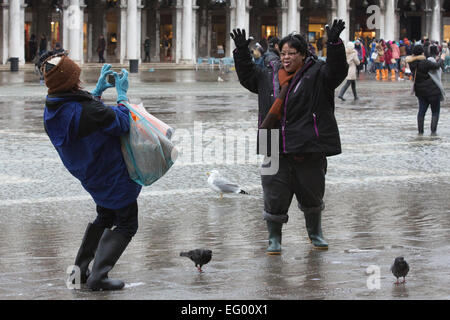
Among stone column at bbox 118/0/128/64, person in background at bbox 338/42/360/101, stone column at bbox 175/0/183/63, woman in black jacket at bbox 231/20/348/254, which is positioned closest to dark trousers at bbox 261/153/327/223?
woman in black jacket at bbox 231/20/348/254

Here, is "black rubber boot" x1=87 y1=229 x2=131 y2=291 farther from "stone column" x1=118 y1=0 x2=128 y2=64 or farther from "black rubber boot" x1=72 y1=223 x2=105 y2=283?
"stone column" x1=118 y1=0 x2=128 y2=64

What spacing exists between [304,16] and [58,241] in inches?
2409

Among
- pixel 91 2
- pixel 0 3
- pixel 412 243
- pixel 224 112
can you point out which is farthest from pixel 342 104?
pixel 91 2

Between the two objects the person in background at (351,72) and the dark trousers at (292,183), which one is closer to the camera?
the dark trousers at (292,183)

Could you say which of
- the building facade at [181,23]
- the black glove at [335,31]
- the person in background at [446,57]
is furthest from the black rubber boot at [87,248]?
the person in background at [446,57]

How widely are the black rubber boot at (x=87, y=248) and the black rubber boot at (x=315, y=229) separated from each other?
1703 mm

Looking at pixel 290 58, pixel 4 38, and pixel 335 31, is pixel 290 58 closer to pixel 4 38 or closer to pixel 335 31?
pixel 335 31

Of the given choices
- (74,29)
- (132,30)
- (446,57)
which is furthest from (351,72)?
(132,30)

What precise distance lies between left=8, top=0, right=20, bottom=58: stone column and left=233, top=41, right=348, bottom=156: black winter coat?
146 ft

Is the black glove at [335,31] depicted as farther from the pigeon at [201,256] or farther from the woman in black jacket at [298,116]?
the pigeon at [201,256]

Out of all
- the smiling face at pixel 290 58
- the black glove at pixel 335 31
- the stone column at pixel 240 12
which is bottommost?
the smiling face at pixel 290 58

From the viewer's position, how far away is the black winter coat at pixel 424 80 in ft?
53.8

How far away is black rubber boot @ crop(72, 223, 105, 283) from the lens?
6316 mm

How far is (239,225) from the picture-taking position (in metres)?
8.72
